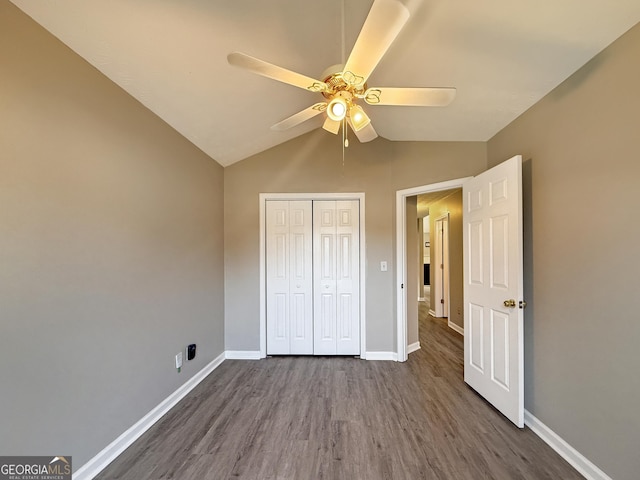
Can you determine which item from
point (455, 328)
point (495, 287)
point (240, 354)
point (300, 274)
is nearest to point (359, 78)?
point (495, 287)

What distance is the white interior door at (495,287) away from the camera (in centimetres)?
200

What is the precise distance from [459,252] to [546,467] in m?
3.27

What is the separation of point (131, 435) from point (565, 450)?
2887 mm

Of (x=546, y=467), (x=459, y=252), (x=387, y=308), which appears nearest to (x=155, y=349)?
(x=387, y=308)

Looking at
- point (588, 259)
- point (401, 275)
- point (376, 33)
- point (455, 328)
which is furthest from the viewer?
point (455, 328)

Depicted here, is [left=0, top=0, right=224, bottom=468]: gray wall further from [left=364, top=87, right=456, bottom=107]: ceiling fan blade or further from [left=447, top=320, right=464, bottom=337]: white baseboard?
[left=447, top=320, right=464, bottom=337]: white baseboard

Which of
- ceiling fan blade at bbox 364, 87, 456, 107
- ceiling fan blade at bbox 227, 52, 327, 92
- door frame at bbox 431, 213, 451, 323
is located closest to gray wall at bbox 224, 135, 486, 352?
ceiling fan blade at bbox 364, 87, 456, 107

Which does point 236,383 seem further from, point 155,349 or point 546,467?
point 546,467

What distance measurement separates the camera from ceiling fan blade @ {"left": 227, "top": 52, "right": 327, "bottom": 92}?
47.1 inches

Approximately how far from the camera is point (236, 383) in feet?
8.87

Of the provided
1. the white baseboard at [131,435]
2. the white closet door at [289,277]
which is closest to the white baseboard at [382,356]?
the white closet door at [289,277]

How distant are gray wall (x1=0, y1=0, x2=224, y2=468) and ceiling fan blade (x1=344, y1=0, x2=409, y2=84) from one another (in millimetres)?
1513

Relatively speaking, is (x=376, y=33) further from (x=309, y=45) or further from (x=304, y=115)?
(x=309, y=45)

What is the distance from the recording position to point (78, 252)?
4.92 ft
